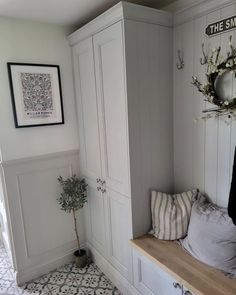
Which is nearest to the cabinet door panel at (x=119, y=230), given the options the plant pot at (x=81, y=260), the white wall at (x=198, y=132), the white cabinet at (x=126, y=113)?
the white cabinet at (x=126, y=113)

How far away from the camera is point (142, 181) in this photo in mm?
1811

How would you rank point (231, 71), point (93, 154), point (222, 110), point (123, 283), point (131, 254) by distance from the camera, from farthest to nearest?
point (93, 154), point (123, 283), point (131, 254), point (222, 110), point (231, 71)

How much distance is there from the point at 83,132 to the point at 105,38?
2.93 ft

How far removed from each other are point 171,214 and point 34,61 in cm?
174

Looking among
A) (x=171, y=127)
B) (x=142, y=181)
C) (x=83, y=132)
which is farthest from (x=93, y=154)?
(x=171, y=127)

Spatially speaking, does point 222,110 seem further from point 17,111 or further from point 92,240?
point 92,240

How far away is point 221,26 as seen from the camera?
1496 millimetres

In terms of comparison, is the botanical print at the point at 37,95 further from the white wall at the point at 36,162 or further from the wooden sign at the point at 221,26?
the wooden sign at the point at 221,26

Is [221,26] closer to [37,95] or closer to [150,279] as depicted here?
[37,95]

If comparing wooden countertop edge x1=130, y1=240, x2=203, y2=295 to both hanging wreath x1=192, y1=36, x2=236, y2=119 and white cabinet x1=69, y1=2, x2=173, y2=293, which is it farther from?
hanging wreath x1=192, y1=36, x2=236, y2=119

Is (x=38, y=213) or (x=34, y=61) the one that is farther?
(x=38, y=213)

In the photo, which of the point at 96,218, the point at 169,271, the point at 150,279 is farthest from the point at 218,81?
the point at 96,218

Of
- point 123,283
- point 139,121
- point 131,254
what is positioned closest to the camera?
point 139,121

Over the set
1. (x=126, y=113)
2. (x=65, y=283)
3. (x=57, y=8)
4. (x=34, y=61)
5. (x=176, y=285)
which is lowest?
(x=65, y=283)
